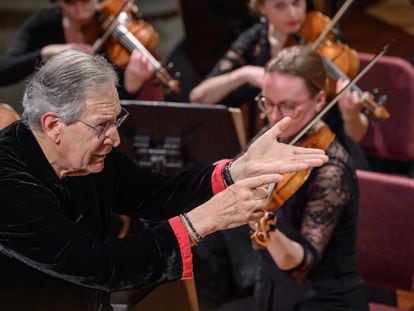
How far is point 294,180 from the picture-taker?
1.97 metres

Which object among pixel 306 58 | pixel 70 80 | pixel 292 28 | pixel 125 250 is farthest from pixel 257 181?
pixel 292 28

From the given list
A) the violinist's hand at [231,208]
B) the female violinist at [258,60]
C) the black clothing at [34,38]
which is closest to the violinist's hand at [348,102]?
the female violinist at [258,60]

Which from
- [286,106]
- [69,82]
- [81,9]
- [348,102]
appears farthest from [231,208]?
[81,9]

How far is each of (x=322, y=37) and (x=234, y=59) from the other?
14.2 inches

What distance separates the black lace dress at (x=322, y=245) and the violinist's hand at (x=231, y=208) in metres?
0.51

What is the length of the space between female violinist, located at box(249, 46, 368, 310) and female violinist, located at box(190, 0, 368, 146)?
0.76 metres

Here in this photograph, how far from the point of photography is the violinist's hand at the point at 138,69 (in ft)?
9.81

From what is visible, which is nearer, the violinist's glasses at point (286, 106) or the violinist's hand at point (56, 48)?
the violinist's glasses at point (286, 106)

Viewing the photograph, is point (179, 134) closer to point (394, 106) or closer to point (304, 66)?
point (304, 66)

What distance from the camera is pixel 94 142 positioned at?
158cm

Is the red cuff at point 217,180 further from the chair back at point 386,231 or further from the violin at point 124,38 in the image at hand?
the violin at point 124,38

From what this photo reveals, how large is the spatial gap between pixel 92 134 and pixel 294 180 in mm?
575

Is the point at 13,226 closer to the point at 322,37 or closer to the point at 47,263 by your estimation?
the point at 47,263

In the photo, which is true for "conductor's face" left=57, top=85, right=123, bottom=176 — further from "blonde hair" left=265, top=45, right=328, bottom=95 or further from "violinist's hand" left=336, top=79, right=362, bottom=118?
"violinist's hand" left=336, top=79, right=362, bottom=118
